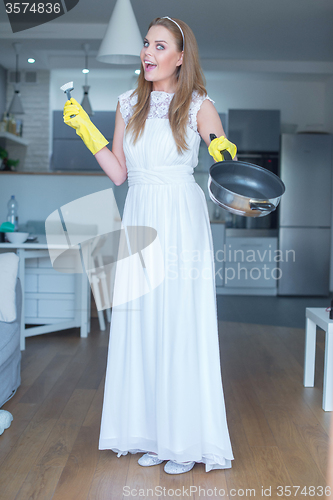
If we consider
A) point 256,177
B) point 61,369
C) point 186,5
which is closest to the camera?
point 256,177

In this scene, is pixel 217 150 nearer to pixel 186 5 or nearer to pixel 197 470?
pixel 197 470

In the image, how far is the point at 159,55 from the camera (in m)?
1.52

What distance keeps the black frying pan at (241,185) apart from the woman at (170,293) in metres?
0.20

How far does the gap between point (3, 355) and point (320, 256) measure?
15.0 ft

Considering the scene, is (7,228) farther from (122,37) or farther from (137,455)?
(137,455)

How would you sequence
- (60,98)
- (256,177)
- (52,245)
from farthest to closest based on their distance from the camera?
(60,98)
(52,245)
(256,177)

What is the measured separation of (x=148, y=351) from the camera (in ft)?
5.24

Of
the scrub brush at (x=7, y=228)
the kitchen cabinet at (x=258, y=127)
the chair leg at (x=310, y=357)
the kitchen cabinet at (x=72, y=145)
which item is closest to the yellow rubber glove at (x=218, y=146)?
the chair leg at (x=310, y=357)

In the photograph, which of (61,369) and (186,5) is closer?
(61,369)

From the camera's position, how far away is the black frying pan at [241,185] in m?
1.29

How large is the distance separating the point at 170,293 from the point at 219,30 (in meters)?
3.89

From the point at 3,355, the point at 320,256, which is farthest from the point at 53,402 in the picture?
the point at 320,256

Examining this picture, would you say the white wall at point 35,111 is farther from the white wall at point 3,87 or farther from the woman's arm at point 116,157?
the woman's arm at point 116,157

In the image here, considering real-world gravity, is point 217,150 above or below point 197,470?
above
